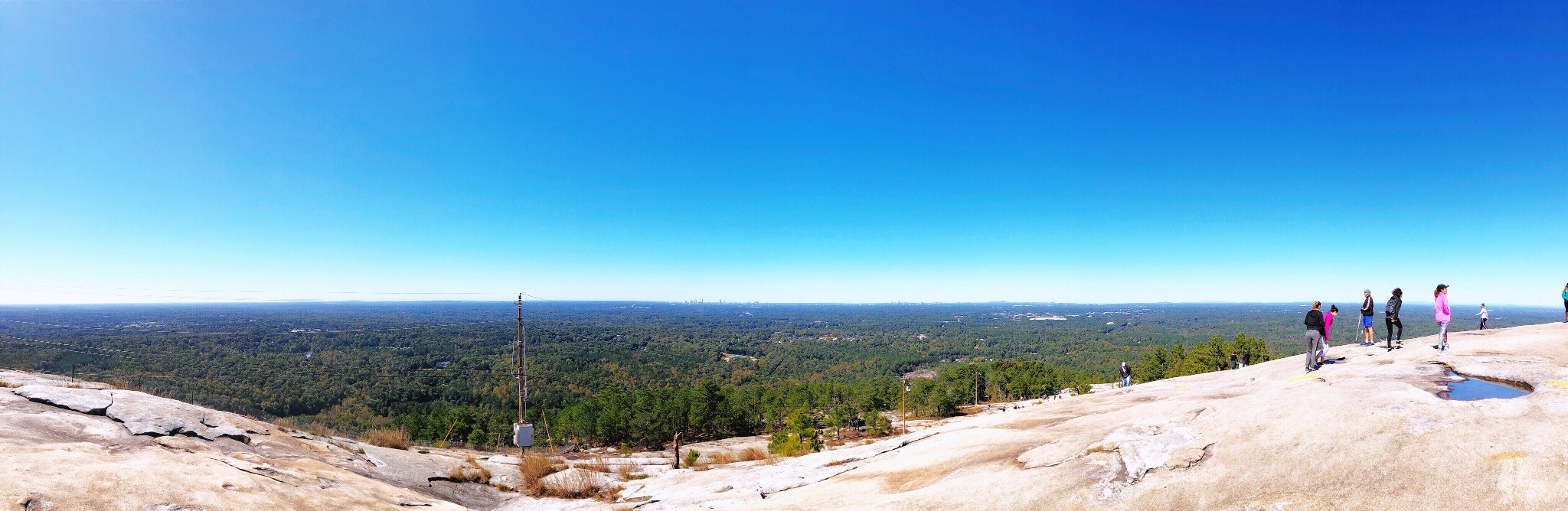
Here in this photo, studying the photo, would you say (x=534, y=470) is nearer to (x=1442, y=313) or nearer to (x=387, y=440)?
(x=387, y=440)

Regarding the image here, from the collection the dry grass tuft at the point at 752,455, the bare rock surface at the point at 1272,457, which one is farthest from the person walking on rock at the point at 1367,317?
the dry grass tuft at the point at 752,455

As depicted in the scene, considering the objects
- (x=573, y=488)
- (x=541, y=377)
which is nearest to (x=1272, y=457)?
(x=573, y=488)

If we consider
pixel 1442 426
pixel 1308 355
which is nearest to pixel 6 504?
pixel 1442 426

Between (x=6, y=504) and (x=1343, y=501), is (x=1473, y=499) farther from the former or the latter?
(x=6, y=504)

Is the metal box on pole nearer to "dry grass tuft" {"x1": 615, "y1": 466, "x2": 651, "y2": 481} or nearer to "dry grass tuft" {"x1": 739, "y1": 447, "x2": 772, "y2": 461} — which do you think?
"dry grass tuft" {"x1": 615, "y1": 466, "x2": 651, "y2": 481}

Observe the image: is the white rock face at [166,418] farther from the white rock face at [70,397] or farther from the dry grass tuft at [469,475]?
the dry grass tuft at [469,475]
